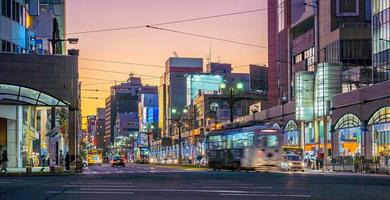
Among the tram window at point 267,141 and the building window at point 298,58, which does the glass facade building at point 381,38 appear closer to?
the tram window at point 267,141

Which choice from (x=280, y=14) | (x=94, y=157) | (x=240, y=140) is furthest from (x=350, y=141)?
(x=94, y=157)

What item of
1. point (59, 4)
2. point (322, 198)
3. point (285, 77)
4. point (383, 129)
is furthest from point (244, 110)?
point (322, 198)

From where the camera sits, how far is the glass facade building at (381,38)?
269ft

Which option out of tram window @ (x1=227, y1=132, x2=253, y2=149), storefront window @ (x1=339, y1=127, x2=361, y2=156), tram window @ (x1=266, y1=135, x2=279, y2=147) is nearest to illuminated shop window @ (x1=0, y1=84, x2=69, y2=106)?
tram window @ (x1=227, y1=132, x2=253, y2=149)

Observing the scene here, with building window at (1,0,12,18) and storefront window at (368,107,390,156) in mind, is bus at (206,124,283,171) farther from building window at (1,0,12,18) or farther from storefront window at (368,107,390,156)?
building window at (1,0,12,18)

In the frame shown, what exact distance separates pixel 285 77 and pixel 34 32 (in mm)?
60230

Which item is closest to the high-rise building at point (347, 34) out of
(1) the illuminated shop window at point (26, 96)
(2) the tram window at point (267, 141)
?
(2) the tram window at point (267, 141)

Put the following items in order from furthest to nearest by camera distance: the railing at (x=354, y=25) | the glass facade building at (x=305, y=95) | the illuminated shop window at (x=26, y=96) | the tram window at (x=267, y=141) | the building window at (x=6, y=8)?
the railing at (x=354, y=25) → the glass facade building at (x=305, y=95) → the building window at (x=6, y=8) → the tram window at (x=267, y=141) → the illuminated shop window at (x=26, y=96)

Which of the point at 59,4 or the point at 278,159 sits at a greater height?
the point at 59,4

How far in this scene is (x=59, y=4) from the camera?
128375 mm

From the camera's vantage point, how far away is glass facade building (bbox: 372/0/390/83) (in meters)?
81.9

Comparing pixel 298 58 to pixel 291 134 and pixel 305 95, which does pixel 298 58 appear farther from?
pixel 305 95

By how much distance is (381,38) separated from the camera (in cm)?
Answer: 8356

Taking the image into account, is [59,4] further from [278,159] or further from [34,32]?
[278,159]
